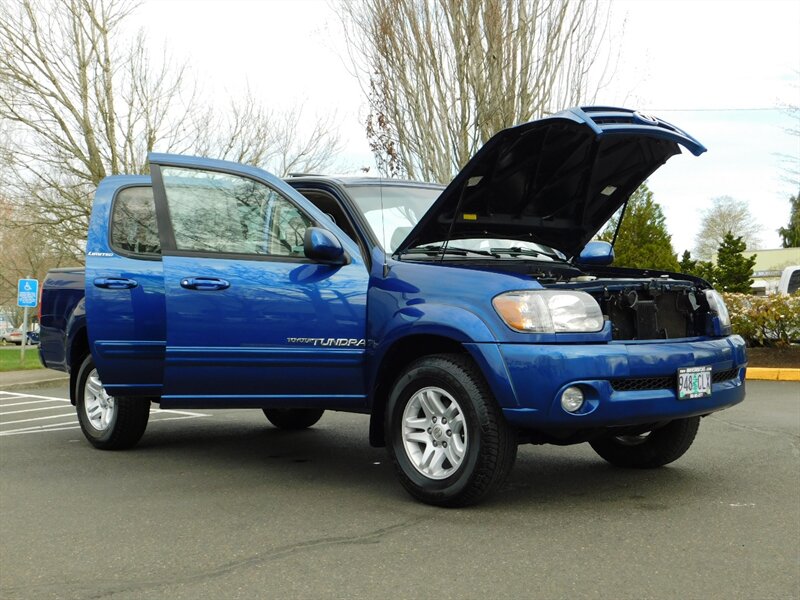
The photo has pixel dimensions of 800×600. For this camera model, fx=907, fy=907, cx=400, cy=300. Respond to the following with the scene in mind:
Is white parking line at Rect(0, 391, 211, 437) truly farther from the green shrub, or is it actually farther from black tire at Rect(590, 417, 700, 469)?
the green shrub

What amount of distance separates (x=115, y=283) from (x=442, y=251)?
84.5 inches

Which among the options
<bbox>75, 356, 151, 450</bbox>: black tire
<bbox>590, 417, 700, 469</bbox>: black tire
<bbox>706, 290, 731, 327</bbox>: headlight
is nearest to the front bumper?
<bbox>706, 290, 731, 327</bbox>: headlight

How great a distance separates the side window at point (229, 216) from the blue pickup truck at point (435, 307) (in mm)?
14

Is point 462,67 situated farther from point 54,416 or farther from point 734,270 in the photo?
point 734,270

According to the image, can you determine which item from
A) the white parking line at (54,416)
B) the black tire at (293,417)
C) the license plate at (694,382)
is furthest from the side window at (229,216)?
the white parking line at (54,416)

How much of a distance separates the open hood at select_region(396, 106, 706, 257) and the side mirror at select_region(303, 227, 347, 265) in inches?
15.4

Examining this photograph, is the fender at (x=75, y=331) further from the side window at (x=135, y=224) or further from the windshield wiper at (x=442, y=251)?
the windshield wiper at (x=442, y=251)

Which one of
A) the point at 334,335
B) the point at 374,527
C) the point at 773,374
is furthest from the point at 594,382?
the point at 773,374

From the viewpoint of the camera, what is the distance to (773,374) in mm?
12961

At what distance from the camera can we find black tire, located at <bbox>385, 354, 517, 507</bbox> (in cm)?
447

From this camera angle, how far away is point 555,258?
6.04 metres

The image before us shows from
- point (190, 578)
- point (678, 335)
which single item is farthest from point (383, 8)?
point (190, 578)

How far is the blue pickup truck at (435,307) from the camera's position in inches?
177

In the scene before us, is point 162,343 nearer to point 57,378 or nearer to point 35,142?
point 57,378
